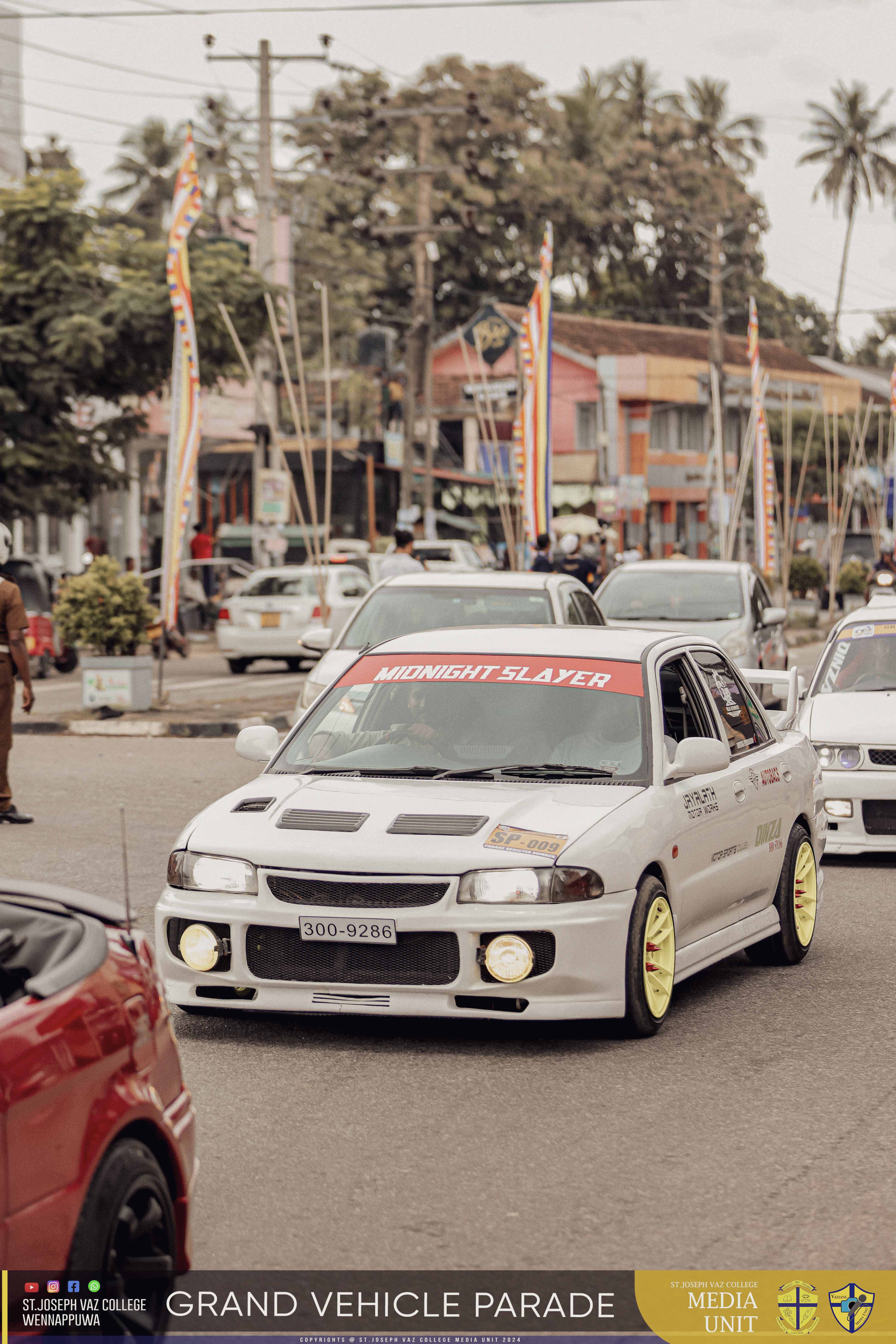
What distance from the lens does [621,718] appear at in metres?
7.60

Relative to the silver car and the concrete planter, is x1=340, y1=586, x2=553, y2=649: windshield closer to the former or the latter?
the silver car

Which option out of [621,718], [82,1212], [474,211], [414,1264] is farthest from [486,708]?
[474,211]

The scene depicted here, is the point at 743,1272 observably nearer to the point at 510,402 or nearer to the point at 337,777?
the point at 337,777

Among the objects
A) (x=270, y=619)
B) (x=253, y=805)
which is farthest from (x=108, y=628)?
(x=253, y=805)

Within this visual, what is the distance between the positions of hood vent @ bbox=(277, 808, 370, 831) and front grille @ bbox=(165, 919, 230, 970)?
0.42 m

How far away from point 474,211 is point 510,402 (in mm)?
20211

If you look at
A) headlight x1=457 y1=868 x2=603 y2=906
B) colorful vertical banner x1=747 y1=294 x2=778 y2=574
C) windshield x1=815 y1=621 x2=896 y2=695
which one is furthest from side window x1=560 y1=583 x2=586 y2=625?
colorful vertical banner x1=747 y1=294 x2=778 y2=574

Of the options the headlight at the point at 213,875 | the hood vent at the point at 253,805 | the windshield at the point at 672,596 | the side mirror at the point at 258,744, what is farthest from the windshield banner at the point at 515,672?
the windshield at the point at 672,596

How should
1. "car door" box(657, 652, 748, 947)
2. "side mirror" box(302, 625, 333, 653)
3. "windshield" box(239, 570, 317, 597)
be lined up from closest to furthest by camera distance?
"car door" box(657, 652, 748, 947)
"side mirror" box(302, 625, 333, 653)
"windshield" box(239, 570, 317, 597)

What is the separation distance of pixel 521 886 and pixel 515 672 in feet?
5.08

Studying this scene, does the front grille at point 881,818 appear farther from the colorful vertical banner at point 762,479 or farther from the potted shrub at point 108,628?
the colorful vertical banner at point 762,479

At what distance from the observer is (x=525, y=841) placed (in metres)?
6.57

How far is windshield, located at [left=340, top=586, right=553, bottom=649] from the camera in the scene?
14453mm

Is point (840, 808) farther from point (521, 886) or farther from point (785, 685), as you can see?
point (521, 886)
